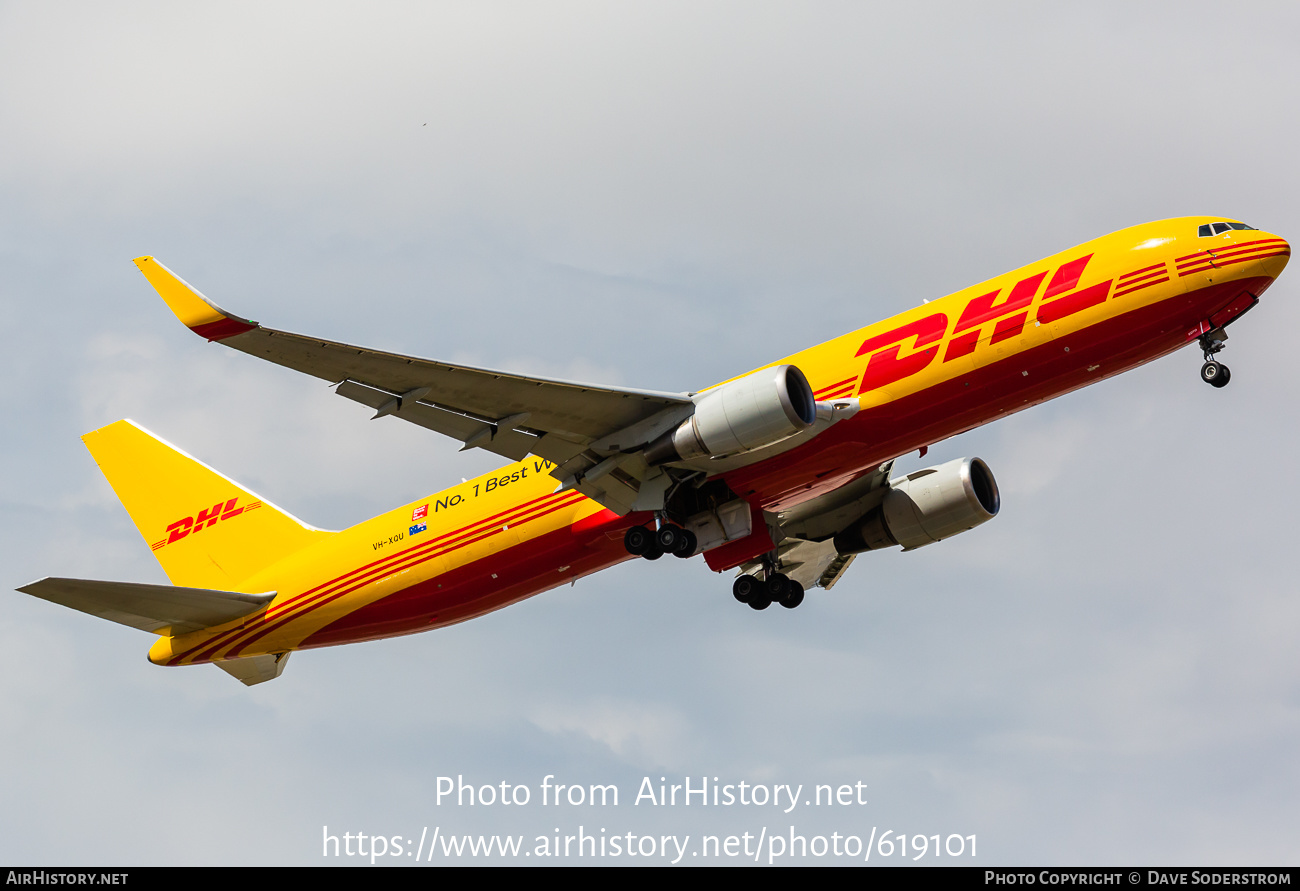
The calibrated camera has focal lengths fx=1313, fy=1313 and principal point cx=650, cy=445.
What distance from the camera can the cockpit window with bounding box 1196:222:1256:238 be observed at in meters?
28.1

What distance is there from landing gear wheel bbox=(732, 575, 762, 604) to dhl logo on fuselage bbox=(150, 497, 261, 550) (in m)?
13.9

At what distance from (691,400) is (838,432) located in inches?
131

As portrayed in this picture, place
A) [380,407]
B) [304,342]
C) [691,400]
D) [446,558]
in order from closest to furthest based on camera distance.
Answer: [304,342]
[380,407]
[691,400]
[446,558]

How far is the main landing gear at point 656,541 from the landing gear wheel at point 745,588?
5505mm

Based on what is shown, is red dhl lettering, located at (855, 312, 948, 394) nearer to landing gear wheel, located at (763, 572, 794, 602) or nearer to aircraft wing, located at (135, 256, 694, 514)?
aircraft wing, located at (135, 256, 694, 514)

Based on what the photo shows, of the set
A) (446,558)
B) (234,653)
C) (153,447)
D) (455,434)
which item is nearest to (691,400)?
(455,434)

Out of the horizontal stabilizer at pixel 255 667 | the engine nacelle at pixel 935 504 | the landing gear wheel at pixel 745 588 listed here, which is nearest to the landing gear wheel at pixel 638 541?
the landing gear wheel at pixel 745 588

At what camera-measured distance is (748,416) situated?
91.7ft

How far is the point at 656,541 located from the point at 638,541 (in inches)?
17.0

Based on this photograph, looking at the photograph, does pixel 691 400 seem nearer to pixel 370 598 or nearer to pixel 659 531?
pixel 659 531

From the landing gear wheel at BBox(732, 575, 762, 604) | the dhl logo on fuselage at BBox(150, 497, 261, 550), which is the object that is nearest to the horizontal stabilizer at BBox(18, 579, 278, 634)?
the dhl logo on fuselage at BBox(150, 497, 261, 550)

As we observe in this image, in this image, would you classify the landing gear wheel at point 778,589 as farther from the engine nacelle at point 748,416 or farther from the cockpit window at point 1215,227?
Result: the cockpit window at point 1215,227

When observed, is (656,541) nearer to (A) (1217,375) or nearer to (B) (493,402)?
(B) (493,402)

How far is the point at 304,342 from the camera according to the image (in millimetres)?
25297
